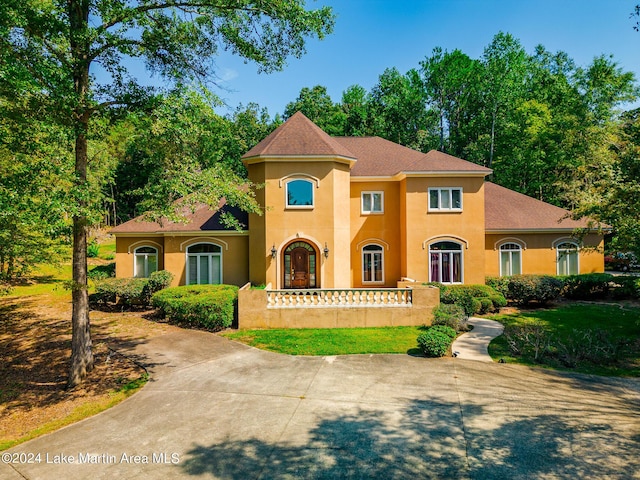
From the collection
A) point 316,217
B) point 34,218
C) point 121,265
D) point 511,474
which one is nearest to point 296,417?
point 511,474

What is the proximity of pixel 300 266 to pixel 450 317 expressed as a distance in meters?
8.01

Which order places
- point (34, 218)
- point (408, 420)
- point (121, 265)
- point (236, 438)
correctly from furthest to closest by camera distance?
1. point (121, 265)
2. point (34, 218)
3. point (408, 420)
4. point (236, 438)

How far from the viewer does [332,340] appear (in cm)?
1257

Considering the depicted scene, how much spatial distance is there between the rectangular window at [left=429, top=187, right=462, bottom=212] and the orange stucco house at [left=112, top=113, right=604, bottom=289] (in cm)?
5

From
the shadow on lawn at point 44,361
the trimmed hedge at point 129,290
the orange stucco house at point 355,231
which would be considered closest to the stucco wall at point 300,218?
the orange stucco house at point 355,231

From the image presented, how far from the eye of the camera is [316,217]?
17.6 metres

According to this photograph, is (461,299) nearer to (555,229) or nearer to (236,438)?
(555,229)

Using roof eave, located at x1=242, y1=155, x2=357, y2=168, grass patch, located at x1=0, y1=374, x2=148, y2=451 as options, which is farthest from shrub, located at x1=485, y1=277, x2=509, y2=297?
grass patch, located at x1=0, y1=374, x2=148, y2=451

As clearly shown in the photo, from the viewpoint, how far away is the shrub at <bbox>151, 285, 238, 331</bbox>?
45.8 ft

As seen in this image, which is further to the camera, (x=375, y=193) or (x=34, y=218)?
(x=375, y=193)

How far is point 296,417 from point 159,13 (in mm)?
11646

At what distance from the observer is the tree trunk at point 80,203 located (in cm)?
892

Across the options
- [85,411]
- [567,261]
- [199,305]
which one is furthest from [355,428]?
[567,261]

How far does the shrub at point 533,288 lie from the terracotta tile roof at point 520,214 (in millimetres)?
3518
